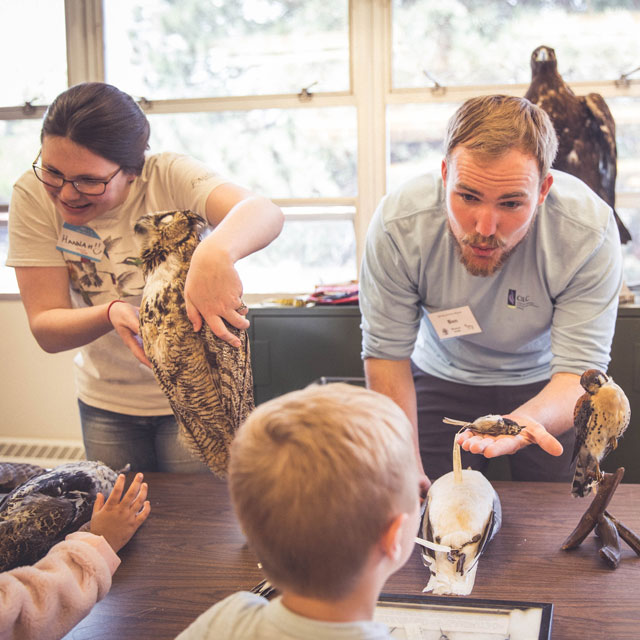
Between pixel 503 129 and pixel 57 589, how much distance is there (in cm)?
123

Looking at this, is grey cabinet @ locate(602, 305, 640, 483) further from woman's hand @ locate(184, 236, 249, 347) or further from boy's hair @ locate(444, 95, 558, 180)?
woman's hand @ locate(184, 236, 249, 347)

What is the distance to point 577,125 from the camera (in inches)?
87.8

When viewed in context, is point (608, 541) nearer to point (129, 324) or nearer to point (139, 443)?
point (129, 324)

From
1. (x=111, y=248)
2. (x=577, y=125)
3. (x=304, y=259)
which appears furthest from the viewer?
(x=304, y=259)

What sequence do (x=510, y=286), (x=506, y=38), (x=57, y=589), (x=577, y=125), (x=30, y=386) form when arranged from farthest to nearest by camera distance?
(x=30, y=386)
(x=506, y=38)
(x=577, y=125)
(x=510, y=286)
(x=57, y=589)

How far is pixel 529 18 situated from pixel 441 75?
46 cm

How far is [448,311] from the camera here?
5.81 feet

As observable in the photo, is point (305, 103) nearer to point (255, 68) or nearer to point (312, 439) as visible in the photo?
point (255, 68)

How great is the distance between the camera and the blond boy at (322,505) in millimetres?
697

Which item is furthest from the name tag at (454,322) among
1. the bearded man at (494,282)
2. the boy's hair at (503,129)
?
the boy's hair at (503,129)

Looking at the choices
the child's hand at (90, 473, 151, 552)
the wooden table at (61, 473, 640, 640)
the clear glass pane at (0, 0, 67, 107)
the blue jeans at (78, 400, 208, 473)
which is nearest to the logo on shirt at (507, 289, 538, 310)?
the wooden table at (61, 473, 640, 640)

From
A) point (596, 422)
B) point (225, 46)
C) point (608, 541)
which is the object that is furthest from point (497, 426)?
point (225, 46)

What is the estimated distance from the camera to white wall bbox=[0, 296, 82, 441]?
3.60 meters

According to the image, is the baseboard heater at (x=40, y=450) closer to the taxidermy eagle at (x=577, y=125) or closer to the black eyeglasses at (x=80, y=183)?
the black eyeglasses at (x=80, y=183)
